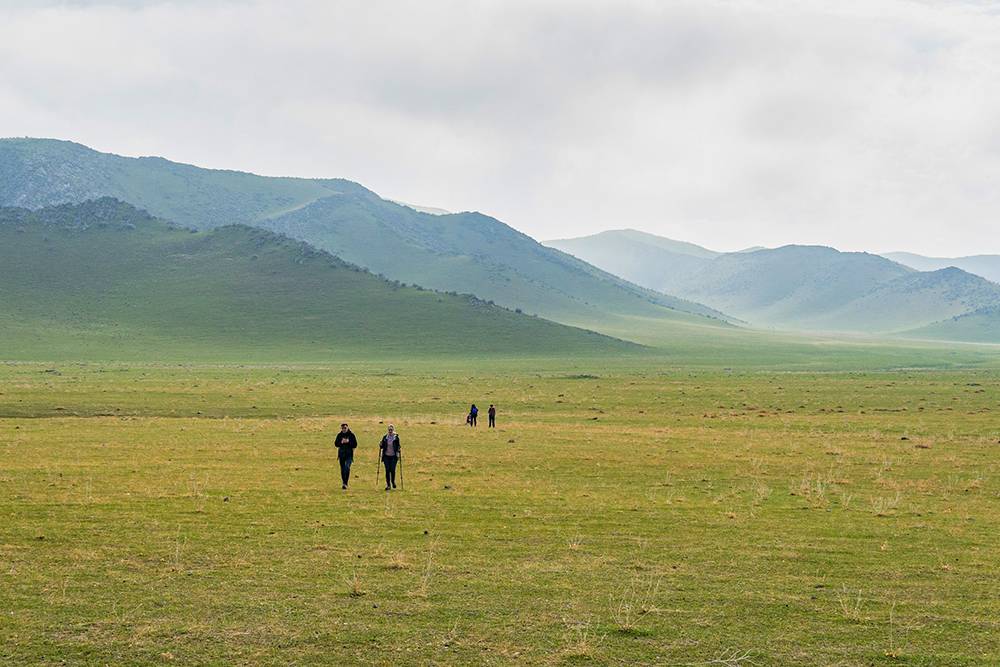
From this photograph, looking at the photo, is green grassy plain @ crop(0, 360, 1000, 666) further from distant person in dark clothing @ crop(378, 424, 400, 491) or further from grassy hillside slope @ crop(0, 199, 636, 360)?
grassy hillside slope @ crop(0, 199, 636, 360)

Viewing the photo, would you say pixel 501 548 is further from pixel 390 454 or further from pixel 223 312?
pixel 223 312

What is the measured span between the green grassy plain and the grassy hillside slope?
3855 inches

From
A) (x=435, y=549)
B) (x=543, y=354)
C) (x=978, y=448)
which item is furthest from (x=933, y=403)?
(x=543, y=354)

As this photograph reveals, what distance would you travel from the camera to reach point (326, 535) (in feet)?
65.3

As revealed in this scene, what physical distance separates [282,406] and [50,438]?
22.4m

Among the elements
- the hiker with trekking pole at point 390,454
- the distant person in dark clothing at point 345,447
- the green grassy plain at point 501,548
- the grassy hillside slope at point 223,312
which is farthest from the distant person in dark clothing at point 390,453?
the grassy hillside slope at point 223,312

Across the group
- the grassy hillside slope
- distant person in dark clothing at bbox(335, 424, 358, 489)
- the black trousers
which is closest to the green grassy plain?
the black trousers

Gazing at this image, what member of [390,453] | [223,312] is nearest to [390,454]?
[390,453]

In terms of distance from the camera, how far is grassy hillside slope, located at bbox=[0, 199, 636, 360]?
139m

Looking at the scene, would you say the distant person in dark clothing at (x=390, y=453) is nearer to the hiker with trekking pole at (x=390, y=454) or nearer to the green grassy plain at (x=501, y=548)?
the hiker with trekking pole at (x=390, y=454)

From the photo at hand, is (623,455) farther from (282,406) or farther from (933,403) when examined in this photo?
(933,403)

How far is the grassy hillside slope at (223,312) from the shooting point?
139m

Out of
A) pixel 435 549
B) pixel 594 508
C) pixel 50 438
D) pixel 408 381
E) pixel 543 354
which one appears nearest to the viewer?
pixel 435 549

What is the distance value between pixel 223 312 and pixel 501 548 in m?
150
